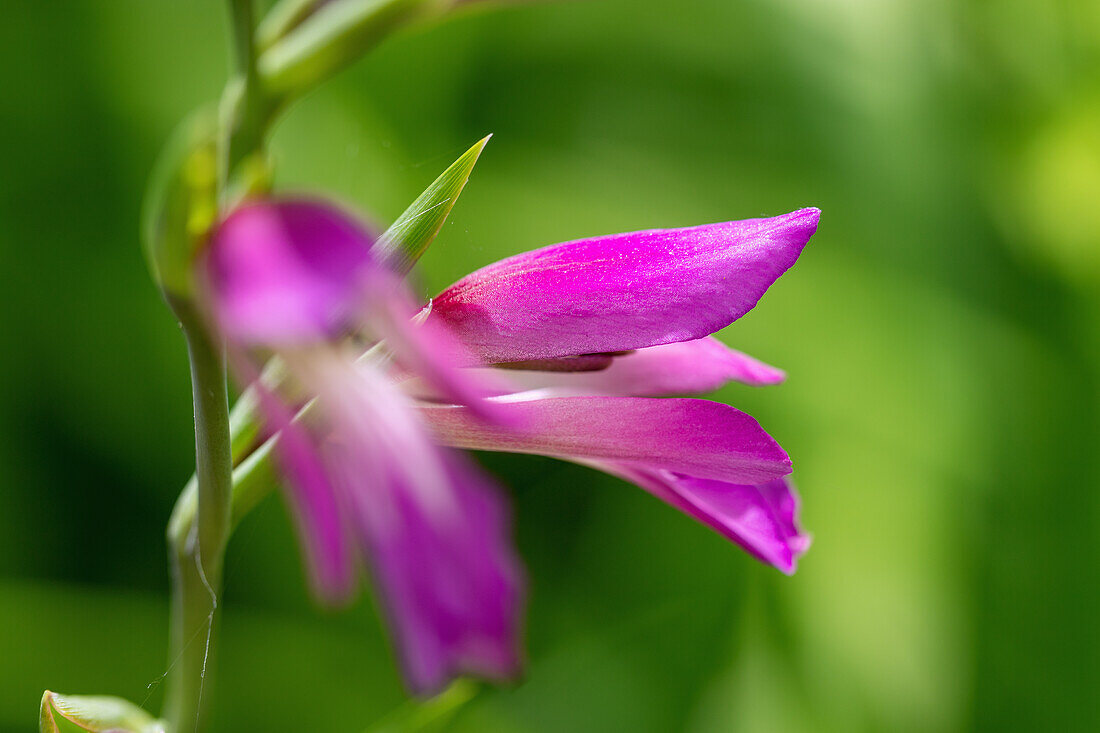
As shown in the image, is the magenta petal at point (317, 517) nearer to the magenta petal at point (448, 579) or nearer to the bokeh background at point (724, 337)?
the magenta petal at point (448, 579)

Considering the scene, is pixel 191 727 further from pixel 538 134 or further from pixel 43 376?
pixel 538 134

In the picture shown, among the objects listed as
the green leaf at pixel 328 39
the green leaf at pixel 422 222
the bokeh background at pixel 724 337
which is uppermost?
the green leaf at pixel 328 39

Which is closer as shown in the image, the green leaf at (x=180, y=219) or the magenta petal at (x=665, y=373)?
the green leaf at (x=180, y=219)

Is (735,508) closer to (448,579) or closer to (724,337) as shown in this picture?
(448,579)

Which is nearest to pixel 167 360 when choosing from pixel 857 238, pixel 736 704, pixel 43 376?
pixel 43 376

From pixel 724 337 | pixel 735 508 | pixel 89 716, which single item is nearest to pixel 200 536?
pixel 89 716

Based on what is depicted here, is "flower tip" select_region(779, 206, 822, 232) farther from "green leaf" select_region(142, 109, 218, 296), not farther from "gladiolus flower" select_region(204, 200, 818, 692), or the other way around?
"green leaf" select_region(142, 109, 218, 296)

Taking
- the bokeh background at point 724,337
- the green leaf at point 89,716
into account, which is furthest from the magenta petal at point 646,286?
the bokeh background at point 724,337
